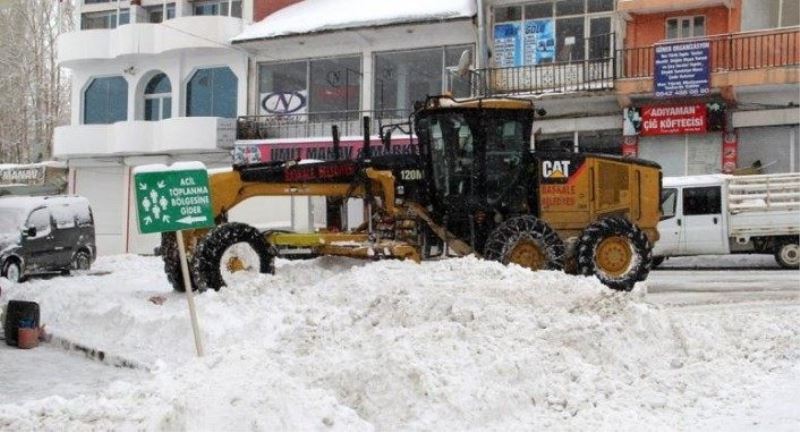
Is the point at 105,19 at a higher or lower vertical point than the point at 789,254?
higher

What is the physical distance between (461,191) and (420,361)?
246 inches

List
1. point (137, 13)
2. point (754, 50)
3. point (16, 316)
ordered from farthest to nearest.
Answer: point (137, 13)
point (754, 50)
point (16, 316)

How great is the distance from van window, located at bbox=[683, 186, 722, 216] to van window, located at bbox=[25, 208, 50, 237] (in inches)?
551

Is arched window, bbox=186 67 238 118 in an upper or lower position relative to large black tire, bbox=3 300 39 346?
upper

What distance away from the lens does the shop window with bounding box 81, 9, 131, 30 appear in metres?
33.3

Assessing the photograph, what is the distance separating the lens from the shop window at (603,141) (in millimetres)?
23891

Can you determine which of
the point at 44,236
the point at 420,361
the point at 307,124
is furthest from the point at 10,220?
the point at 420,361

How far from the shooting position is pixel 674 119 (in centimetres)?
2280

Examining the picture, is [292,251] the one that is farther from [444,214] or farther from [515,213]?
[515,213]

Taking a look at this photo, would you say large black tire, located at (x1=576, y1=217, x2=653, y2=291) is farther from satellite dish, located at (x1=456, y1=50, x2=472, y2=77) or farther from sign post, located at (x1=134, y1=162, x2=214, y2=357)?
satellite dish, located at (x1=456, y1=50, x2=472, y2=77)

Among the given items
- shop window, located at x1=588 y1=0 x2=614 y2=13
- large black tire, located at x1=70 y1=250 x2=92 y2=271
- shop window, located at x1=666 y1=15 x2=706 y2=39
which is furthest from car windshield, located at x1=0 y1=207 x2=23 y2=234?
shop window, located at x1=666 y1=15 x2=706 y2=39

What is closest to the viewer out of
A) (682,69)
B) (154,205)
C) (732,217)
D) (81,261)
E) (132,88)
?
(154,205)

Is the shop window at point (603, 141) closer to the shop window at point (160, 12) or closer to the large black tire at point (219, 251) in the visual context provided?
the large black tire at point (219, 251)

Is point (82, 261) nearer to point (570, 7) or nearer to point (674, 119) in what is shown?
point (570, 7)
